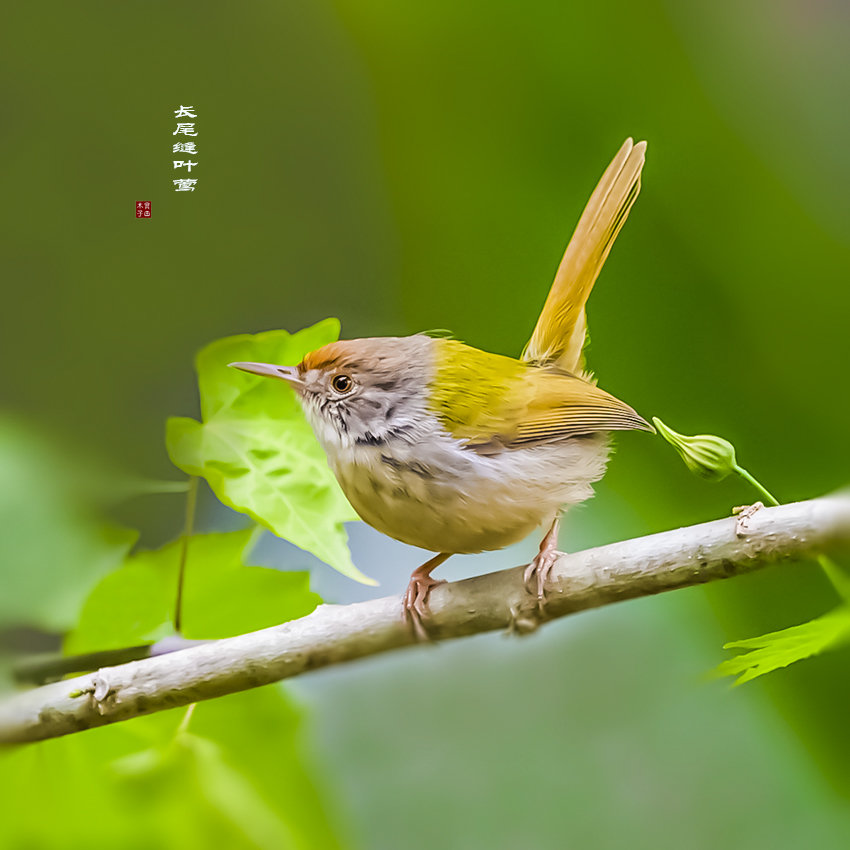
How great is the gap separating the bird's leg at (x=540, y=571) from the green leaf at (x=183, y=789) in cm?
35

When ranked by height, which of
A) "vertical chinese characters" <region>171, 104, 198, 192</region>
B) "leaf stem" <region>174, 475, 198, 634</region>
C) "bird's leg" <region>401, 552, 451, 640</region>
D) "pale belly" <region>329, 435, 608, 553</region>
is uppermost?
"vertical chinese characters" <region>171, 104, 198, 192</region>

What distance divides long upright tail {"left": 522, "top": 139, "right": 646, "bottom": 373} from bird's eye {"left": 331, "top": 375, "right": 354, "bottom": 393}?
216 mm

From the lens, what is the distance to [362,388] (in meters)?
0.86

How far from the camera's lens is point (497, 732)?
37.8 inches

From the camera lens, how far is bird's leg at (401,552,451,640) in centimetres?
87

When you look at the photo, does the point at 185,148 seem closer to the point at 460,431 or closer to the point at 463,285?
the point at 463,285

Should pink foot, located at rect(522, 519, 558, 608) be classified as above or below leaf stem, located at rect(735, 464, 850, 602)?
below

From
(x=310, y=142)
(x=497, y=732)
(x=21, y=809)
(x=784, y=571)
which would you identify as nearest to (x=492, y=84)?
(x=310, y=142)

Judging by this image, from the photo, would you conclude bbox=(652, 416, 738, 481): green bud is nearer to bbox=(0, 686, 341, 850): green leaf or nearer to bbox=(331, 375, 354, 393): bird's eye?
bbox=(331, 375, 354, 393): bird's eye

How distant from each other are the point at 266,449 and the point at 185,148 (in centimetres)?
38

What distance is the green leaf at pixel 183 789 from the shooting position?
958 mm

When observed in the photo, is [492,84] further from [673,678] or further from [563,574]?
[673,678]

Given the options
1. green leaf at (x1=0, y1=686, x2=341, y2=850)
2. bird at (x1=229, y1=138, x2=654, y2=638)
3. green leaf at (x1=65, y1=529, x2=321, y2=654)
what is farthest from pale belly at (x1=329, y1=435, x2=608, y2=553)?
green leaf at (x1=0, y1=686, x2=341, y2=850)

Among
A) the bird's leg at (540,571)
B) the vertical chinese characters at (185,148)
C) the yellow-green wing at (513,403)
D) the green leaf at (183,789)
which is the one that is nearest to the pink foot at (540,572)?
the bird's leg at (540,571)
